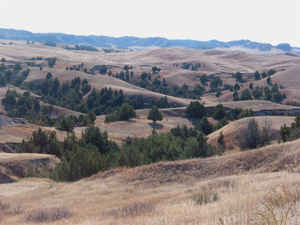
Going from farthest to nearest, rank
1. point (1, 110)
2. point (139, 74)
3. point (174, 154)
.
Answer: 1. point (139, 74)
2. point (1, 110)
3. point (174, 154)

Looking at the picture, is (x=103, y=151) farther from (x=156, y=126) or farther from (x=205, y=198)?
(x=205, y=198)

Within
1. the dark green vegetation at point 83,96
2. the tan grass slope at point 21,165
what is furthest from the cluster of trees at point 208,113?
the tan grass slope at point 21,165

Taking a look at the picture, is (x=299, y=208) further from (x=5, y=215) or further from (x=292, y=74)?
(x=292, y=74)

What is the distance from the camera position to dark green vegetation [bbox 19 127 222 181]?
24.7m

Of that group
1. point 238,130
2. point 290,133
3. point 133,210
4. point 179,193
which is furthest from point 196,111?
point 133,210

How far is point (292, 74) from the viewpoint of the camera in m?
136

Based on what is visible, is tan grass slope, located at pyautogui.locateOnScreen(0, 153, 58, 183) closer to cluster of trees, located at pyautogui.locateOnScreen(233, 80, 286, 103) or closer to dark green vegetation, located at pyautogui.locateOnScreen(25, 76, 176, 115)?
dark green vegetation, located at pyautogui.locateOnScreen(25, 76, 176, 115)

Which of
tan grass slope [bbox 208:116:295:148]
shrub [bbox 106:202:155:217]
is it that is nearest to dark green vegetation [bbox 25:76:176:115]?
tan grass slope [bbox 208:116:295:148]

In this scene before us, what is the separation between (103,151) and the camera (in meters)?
48.0

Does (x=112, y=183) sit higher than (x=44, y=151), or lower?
higher

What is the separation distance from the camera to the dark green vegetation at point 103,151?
2469 cm

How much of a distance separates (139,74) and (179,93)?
27701 millimetres

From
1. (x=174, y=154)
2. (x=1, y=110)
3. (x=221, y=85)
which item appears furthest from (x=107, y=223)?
(x=221, y=85)

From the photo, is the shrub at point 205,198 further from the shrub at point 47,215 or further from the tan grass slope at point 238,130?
the tan grass slope at point 238,130
